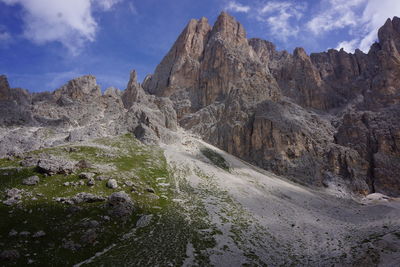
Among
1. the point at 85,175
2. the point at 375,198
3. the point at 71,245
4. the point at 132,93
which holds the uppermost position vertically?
the point at 132,93

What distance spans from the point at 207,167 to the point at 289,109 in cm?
8205

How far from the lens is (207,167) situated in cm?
8050

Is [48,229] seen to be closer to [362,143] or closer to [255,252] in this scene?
[255,252]

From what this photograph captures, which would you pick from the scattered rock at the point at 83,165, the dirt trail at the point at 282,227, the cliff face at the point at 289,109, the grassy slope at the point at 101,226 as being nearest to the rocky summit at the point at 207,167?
the grassy slope at the point at 101,226

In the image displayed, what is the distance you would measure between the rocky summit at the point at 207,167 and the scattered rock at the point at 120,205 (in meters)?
0.29

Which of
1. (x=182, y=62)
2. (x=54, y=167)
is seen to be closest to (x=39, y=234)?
(x=54, y=167)

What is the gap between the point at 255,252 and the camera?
110 ft

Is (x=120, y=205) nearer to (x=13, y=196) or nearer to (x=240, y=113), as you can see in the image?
(x=13, y=196)

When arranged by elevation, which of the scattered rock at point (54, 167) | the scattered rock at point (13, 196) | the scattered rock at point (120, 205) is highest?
the scattered rock at point (54, 167)

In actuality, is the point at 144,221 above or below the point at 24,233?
below

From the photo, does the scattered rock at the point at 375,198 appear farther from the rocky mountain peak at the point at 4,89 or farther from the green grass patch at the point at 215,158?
the rocky mountain peak at the point at 4,89

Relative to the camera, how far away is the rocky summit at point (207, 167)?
106ft

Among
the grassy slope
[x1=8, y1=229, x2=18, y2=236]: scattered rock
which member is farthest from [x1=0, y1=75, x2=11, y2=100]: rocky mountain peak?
[x1=8, y1=229, x2=18, y2=236]: scattered rock

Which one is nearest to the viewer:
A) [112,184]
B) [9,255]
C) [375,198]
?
[9,255]
